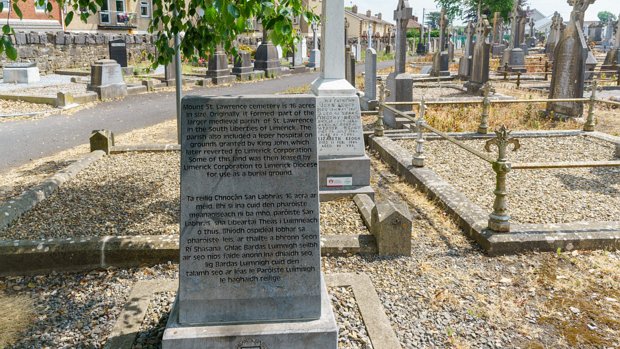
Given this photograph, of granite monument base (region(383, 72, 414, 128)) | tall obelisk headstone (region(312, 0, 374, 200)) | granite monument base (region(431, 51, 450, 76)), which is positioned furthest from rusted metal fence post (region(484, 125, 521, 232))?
granite monument base (region(431, 51, 450, 76))

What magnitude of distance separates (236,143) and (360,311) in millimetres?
1560

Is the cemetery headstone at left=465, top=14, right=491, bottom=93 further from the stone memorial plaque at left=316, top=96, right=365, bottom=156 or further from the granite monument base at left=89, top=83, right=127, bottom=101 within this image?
the granite monument base at left=89, top=83, right=127, bottom=101

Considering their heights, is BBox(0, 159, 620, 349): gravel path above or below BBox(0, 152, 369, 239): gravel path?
below

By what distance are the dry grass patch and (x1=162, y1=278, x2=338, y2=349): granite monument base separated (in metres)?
1.34

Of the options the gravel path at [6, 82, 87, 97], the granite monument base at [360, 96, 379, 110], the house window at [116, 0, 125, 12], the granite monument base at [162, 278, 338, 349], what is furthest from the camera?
the house window at [116, 0, 125, 12]

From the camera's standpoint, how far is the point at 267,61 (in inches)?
1019

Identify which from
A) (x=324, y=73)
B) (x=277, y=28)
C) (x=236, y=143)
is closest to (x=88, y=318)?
(x=236, y=143)

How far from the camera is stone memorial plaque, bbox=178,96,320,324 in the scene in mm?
2797

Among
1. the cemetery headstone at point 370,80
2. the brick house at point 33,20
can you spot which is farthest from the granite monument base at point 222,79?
the brick house at point 33,20

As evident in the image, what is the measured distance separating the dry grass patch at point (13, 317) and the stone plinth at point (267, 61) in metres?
22.7

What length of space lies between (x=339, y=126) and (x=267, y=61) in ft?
66.1

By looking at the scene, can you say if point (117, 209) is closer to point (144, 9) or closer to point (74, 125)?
point (74, 125)

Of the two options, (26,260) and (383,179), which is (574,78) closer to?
(383,179)

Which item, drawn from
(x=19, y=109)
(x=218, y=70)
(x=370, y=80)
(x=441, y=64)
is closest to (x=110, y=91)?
(x=19, y=109)
